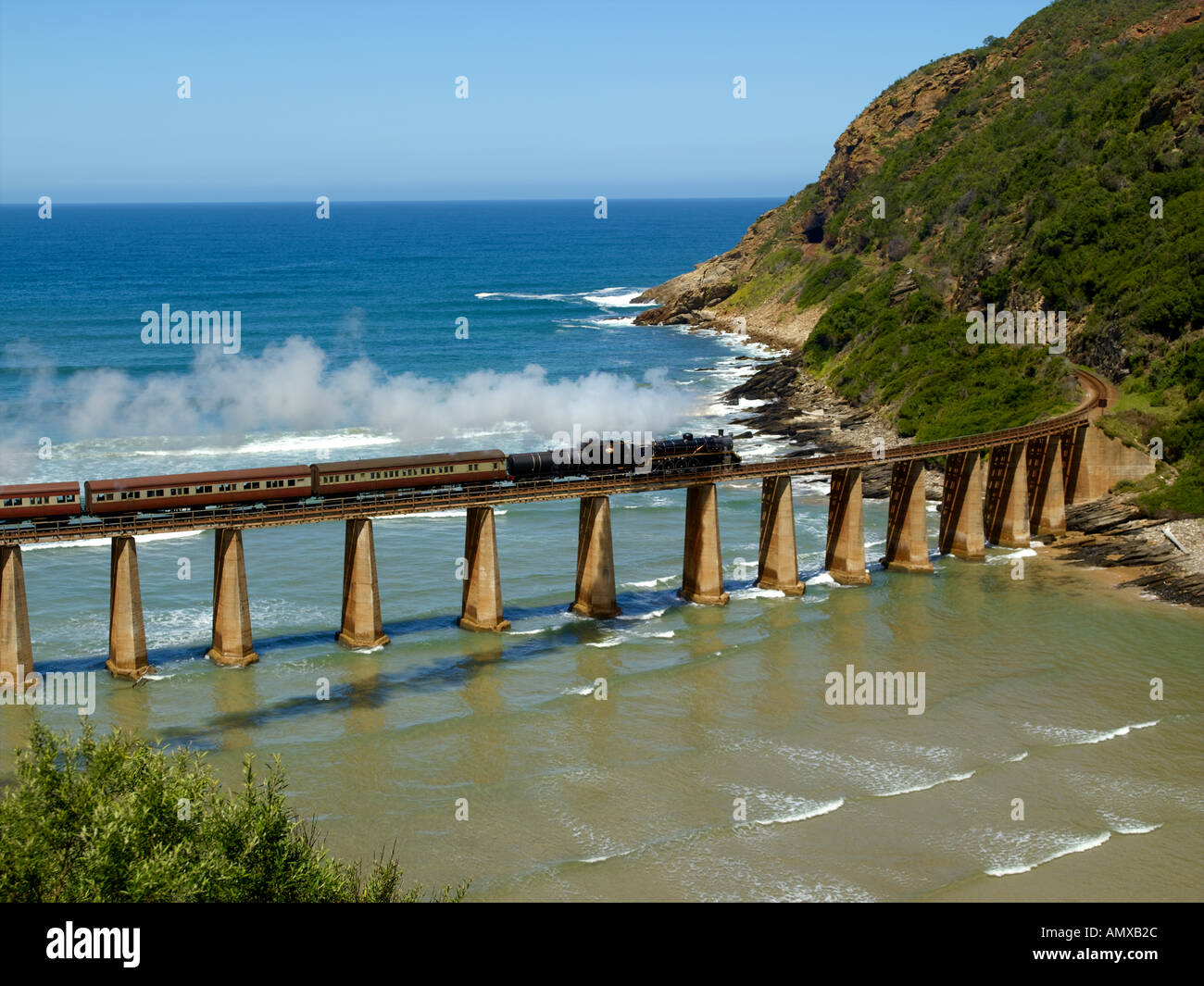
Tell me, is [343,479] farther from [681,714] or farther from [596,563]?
[681,714]

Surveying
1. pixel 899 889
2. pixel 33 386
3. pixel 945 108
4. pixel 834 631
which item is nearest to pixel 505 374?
pixel 33 386

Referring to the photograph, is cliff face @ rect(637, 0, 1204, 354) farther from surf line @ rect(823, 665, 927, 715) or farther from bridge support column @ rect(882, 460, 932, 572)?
surf line @ rect(823, 665, 927, 715)

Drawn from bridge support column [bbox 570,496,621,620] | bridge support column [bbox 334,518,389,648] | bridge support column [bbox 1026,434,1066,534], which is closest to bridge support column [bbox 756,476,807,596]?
bridge support column [bbox 570,496,621,620]

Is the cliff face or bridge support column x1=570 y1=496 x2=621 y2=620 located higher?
the cliff face

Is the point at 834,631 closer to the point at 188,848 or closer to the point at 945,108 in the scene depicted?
the point at 188,848

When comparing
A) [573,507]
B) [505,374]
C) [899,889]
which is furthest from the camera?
[505,374]

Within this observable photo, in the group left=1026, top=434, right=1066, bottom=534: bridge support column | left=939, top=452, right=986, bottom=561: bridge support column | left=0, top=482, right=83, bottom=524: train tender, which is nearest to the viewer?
left=0, top=482, right=83, bottom=524: train tender

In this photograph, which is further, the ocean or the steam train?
the steam train
